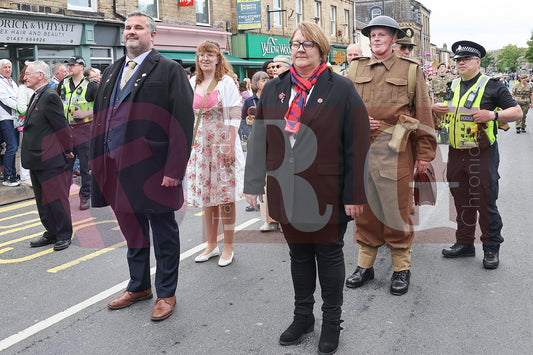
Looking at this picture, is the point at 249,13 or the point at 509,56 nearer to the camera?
the point at 249,13

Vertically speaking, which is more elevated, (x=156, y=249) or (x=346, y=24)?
(x=346, y=24)

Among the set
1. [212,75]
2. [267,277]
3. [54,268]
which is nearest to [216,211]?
[267,277]

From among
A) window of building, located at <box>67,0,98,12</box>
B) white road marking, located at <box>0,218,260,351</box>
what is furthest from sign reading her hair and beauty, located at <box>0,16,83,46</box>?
white road marking, located at <box>0,218,260,351</box>

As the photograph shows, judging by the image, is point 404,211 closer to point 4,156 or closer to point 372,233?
point 372,233

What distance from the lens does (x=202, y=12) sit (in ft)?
67.3

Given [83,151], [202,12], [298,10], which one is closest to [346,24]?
[298,10]

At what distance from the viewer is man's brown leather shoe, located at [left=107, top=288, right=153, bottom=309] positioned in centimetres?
403

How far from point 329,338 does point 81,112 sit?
6169mm

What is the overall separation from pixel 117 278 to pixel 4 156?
→ 19.5 feet

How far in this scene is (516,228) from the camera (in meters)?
6.03

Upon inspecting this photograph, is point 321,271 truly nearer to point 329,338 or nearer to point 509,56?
point 329,338

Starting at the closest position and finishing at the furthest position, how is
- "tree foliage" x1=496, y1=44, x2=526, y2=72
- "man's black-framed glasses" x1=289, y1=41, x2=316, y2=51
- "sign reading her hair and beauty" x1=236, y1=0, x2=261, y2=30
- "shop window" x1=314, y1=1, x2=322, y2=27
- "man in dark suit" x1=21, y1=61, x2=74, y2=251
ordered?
"man's black-framed glasses" x1=289, y1=41, x2=316, y2=51 < "man in dark suit" x1=21, y1=61, x2=74, y2=251 < "sign reading her hair and beauty" x1=236, y1=0, x2=261, y2=30 < "shop window" x1=314, y1=1, x2=322, y2=27 < "tree foliage" x1=496, y1=44, x2=526, y2=72

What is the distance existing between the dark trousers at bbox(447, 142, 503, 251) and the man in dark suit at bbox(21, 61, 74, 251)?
4.15 meters

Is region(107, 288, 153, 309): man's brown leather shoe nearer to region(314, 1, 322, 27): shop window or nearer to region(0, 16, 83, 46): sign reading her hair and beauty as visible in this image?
region(0, 16, 83, 46): sign reading her hair and beauty
